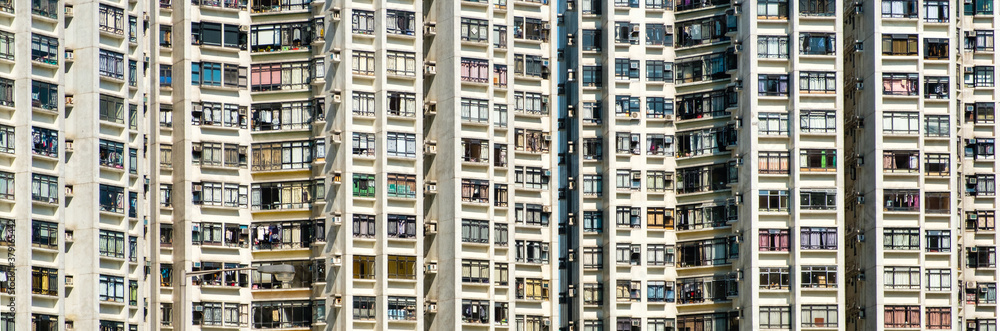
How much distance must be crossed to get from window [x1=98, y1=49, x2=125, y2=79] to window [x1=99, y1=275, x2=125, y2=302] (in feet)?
35.8

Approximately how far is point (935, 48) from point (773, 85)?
394 inches

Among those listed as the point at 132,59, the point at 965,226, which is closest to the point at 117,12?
the point at 132,59

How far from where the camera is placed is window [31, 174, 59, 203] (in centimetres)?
12719

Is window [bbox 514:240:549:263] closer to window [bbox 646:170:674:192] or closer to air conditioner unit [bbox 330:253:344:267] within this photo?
window [bbox 646:170:674:192]

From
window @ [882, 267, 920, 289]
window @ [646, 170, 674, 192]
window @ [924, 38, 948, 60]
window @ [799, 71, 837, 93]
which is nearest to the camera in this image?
window @ [882, 267, 920, 289]

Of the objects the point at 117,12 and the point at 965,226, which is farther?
the point at 965,226

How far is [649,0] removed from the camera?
491 feet

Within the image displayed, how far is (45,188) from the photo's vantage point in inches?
5032

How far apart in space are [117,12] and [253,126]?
1228 centimetres

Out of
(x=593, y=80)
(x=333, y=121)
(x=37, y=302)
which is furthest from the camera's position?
(x=593, y=80)

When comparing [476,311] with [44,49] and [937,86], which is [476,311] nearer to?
[44,49]

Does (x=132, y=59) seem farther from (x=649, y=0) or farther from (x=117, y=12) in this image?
(x=649, y=0)

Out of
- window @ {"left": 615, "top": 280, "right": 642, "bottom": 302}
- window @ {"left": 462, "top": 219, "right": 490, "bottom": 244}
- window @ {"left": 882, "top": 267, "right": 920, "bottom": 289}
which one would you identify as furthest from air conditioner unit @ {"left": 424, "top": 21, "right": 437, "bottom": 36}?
window @ {"left": 882, "top": 267, "right": 920, "bottom": 289}

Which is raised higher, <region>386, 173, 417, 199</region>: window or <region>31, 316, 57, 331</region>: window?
<region>386, 173, 417, 199</region>: window
